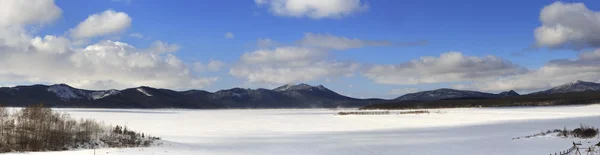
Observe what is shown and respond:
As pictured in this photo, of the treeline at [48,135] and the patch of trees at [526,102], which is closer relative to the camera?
the treeline at [48,135]

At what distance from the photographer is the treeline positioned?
24.6 meters

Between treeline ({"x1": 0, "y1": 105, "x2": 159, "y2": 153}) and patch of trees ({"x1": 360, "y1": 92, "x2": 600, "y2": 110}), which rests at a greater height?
patch of trees ({"x1": 360, "y1": 92, "x2": 600, "y2": 110})

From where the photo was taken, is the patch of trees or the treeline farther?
the patch of trees

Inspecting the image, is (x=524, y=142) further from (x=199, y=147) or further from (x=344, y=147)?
(x=199, y=147)

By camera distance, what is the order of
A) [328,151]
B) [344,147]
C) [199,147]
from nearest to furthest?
[328,151], [344,147], [199,147]

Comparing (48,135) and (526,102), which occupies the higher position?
(526,102)

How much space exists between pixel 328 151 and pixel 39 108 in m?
15.5

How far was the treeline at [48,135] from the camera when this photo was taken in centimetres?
2464

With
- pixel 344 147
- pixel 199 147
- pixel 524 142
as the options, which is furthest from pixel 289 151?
pixel 524 142

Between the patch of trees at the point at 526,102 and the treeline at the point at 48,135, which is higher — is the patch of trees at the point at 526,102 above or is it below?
above

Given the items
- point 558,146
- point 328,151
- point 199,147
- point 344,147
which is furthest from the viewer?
point 199,147

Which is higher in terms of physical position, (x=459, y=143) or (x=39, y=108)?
(x=39, y=108)

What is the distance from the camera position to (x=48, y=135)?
25.5m

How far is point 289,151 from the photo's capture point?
2256cm
